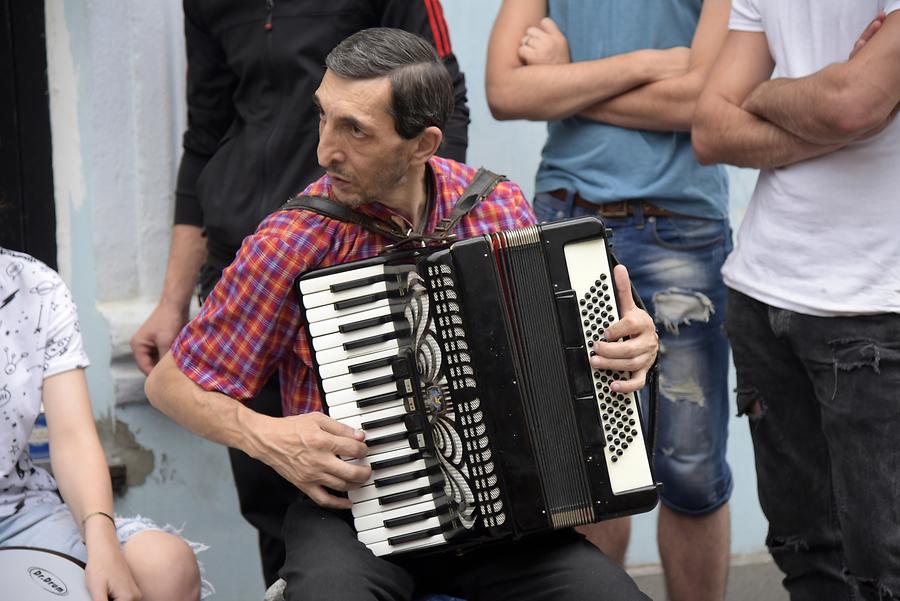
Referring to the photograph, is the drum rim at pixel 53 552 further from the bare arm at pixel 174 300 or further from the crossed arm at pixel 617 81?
the crossed arm at pixel 617 81

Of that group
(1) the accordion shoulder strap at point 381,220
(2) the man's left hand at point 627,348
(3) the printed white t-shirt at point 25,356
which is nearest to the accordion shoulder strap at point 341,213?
(1) the accordion shoulder strap at point 381,220

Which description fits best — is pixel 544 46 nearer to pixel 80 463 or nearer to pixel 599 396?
pixel 599 396

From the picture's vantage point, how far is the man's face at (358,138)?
238 cm

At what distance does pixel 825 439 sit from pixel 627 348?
28.2 inches

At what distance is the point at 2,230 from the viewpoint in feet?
12.0

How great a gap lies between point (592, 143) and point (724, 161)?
44 cm

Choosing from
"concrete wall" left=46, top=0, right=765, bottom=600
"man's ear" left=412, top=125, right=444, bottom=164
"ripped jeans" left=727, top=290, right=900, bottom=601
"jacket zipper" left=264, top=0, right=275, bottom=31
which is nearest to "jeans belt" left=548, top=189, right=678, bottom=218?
"ripped jeans" left=727, top=290, right=900, bottom=601

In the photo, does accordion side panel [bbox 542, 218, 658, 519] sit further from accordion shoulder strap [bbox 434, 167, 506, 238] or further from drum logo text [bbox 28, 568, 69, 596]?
drum logo text [bbox 28, 568, 69, 596]

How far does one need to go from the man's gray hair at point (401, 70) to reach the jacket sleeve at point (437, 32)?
45 centimetres

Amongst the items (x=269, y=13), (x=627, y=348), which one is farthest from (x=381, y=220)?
(x=269, y=13)

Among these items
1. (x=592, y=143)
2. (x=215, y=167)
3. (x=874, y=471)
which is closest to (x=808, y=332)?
(x=874, y=471)

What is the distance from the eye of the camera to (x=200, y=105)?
10.6ft

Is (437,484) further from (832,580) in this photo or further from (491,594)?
(832,580)

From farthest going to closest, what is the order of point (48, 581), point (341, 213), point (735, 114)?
1. point (735, 114)
2. point (341, 213)
3. point (48, 581)
